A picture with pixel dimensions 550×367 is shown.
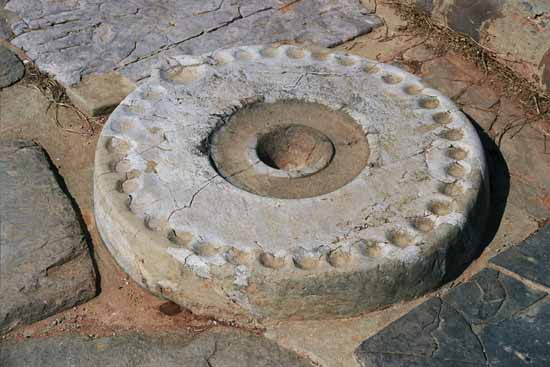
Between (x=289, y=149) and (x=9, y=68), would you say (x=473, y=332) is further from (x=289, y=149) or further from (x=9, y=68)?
(x=9, y=68)

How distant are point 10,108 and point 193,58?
0.96 m

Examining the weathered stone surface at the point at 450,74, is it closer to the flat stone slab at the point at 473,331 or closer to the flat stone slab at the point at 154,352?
the flat stone slab at the point at 473,331

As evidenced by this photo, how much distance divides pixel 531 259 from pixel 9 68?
8.96 ft

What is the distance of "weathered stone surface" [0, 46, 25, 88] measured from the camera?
4238 millimetres

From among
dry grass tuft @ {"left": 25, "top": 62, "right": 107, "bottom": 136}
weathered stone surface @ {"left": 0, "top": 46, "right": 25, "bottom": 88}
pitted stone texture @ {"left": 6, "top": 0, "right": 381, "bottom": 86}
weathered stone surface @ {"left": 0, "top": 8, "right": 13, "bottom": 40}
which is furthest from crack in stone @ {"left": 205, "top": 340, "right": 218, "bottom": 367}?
weathered stone surface @ {"left": 0, "top": 8, "right": 13, "bottom": 40}

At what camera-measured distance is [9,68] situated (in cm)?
430

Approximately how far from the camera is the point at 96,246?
11.1 feet

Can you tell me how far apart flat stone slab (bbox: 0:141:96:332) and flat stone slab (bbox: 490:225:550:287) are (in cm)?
160

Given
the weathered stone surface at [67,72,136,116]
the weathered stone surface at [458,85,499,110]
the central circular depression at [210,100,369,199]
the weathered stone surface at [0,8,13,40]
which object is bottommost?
the weathered stone surface at [0,8,13,40]

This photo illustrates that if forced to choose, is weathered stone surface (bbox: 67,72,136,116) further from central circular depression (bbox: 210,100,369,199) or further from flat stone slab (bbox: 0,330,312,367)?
flat stone slab (bbox: 0,330,312,367)

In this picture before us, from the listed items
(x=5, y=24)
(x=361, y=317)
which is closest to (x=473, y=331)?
(x=361, y=317)

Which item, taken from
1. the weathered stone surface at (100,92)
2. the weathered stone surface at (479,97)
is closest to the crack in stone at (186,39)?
the weathered stone surface at (100,92)

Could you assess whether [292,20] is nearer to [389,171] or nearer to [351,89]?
[351,89]

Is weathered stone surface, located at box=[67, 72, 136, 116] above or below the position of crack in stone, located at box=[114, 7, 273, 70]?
below
